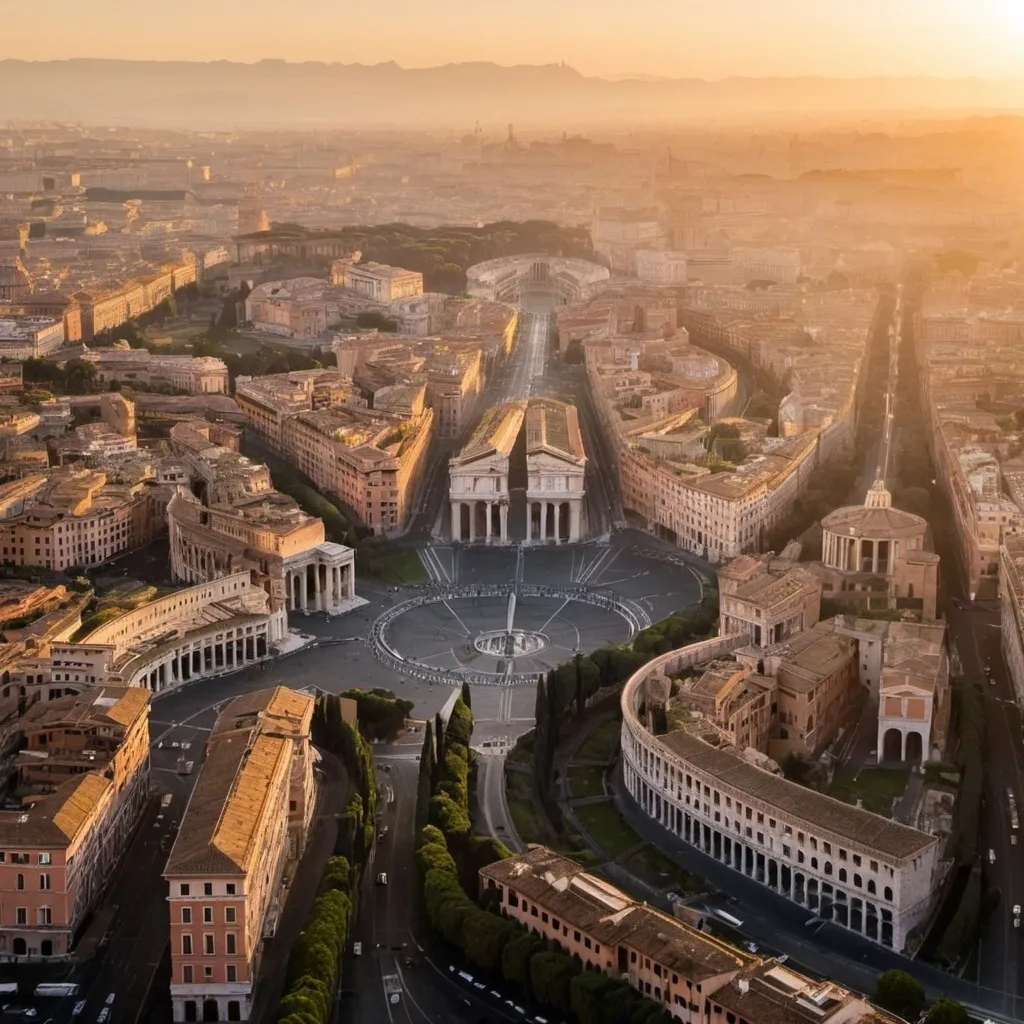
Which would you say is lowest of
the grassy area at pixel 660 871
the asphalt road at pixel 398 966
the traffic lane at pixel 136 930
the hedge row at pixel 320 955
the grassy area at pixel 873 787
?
the traffic lane at pixel 136 930

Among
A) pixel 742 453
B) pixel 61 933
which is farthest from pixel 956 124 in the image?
pixel 61 933

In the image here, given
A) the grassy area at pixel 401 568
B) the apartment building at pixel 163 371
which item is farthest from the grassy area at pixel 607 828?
the apartment building at pixel 163 371

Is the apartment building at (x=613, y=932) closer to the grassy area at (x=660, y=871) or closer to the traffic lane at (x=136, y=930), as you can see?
the grassy area at (x=660, y=871)

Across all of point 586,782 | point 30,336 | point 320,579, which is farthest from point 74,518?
point 30,336

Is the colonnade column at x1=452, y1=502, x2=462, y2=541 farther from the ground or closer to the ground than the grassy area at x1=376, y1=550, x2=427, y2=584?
farther from the ground

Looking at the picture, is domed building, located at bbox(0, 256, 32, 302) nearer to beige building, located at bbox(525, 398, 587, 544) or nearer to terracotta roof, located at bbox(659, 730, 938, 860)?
beige building, located at bbox(525, 398, 587, 544)

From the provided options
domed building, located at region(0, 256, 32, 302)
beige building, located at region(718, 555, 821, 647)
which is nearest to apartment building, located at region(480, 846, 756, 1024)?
beige building, located at region(718, 555, 821, 647)

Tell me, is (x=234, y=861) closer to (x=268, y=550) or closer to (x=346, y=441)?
(x=268, y=550)
